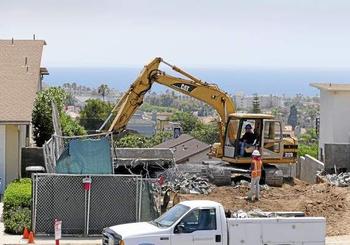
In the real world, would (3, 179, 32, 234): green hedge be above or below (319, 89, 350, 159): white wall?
below

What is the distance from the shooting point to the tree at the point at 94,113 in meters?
A: 96.9

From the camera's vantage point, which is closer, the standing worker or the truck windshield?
the truck windshield

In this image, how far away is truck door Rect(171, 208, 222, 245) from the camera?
858 inches

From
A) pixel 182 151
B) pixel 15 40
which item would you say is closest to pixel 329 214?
pixel 15 40

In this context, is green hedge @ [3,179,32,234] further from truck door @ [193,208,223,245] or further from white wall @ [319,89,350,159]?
white wall @ [319,89,350,159]

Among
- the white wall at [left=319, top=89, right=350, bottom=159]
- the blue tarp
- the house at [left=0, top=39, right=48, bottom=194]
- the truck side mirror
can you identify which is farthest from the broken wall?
the truck side mirror

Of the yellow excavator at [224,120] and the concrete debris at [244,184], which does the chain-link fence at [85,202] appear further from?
the yellow excavator at [224,120]

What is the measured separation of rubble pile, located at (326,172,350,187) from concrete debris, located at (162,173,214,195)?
4.64 meters

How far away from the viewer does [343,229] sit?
27938mm

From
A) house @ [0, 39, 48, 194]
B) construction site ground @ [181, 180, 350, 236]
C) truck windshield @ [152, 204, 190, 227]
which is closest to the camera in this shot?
truck windshield @ [152, 204, 190, 227]

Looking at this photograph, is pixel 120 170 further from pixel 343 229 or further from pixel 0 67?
pixel 343 229

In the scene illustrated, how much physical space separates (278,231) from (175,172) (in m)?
12.3

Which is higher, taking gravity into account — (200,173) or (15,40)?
(15,40)

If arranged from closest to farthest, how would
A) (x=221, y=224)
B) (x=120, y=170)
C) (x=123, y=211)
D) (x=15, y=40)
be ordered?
1. (x=221, y=224)
2. (x=123, y=211)
3. (x=120, y=170)
4. (x=15, y=40)
